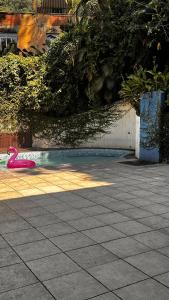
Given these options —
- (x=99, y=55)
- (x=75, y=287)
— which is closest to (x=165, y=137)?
(x=99, y=55)

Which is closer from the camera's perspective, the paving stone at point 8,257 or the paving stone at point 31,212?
the paving stone at point 8,257

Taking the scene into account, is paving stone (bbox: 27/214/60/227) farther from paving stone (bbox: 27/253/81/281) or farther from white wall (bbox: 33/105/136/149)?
white wall (bbox: 33/105/136/149)

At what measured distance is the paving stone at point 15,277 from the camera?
353cm

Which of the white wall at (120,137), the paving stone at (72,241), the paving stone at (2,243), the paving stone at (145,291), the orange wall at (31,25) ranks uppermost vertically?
the orange wall at (31,25)

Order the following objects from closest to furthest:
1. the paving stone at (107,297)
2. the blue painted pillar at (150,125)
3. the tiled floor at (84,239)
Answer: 1. the paving stone at (107,297)
2. the tiled floor at (84,239)
3. the blue painted pillar at (150,125)

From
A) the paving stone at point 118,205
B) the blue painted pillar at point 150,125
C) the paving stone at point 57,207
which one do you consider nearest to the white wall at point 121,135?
the blue painted pillar at point 150,125

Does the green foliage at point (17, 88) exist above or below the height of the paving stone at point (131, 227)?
above

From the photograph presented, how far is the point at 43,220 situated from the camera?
5551 mm

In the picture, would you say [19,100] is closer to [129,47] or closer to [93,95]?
[93,95]

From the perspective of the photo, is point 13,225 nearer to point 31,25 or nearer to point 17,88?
point 17,88

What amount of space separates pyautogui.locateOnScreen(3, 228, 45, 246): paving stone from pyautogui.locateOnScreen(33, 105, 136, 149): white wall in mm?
9914

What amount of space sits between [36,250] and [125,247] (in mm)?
1104

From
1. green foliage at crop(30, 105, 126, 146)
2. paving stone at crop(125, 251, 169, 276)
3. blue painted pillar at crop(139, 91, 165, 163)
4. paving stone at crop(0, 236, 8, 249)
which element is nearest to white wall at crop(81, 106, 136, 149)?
green foliage at crop(30, 105, 126, 146)

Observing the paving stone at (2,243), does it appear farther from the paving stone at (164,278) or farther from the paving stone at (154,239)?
the paving stone at (164,278)
